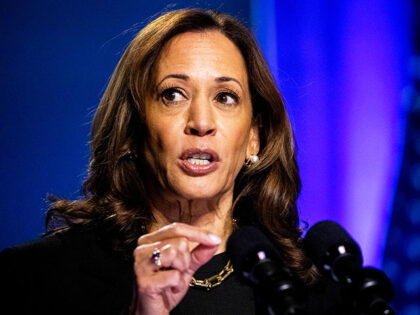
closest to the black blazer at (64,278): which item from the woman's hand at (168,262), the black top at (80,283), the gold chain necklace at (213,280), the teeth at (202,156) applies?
the black top at (80,283)

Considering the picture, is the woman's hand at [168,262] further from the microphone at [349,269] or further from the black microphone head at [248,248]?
the microphone at [349,269]

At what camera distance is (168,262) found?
112 cm

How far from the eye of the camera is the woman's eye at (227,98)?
1757 millimetres

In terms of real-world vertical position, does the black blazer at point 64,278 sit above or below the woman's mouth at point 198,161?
below

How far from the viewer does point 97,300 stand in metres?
1.60

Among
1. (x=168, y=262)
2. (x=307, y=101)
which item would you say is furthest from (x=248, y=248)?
(x=307, y=101)

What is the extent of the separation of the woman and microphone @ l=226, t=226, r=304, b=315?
53 cm

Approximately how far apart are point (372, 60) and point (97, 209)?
181 cm

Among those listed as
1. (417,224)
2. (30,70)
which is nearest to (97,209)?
(30,70)

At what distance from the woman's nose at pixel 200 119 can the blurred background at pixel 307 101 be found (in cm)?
101

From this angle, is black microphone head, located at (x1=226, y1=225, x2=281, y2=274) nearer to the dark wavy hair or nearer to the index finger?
the index finger

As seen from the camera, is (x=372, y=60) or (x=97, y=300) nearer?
(x=97, y=300)

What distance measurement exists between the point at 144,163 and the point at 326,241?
0.93m

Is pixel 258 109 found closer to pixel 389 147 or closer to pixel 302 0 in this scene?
pixel 389 147
